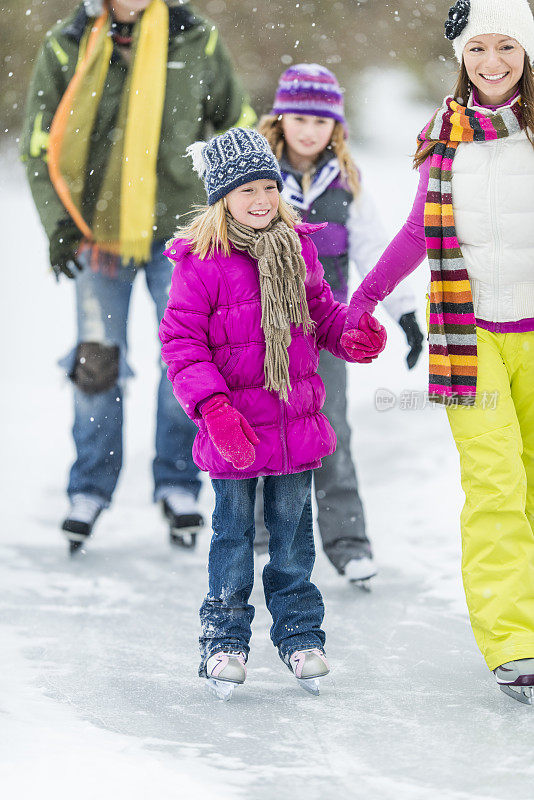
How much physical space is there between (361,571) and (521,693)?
104 cm

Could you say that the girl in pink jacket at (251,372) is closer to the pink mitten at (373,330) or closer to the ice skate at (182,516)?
the pink mitten at (373,330)

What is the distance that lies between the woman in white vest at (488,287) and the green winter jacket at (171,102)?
1.43m

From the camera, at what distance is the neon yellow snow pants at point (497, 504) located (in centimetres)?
249

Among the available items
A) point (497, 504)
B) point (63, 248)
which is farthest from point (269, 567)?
point (63, 248)

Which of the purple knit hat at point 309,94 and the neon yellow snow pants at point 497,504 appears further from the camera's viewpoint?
the purple knit hat at point 309,94

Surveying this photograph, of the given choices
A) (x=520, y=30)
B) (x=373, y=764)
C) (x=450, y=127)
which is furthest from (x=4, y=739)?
(x=520, y=30)

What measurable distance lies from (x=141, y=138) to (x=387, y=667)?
6.86 ft

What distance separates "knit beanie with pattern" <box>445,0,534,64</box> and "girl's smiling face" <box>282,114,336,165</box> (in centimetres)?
89

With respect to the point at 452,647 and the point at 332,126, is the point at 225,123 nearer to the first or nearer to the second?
the point at 332,126

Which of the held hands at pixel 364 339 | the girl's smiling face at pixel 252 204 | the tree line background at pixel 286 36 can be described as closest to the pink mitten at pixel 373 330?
the held hands at pixel 364 339

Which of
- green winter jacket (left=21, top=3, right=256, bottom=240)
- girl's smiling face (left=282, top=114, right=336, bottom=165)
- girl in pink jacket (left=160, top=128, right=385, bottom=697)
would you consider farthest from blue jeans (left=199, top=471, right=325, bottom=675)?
green winter jacket (left=21, top=3, right=256, bottom=240)

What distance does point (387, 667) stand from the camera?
282 cm

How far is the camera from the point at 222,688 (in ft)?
8.47

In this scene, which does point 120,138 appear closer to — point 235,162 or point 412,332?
point 412,332
